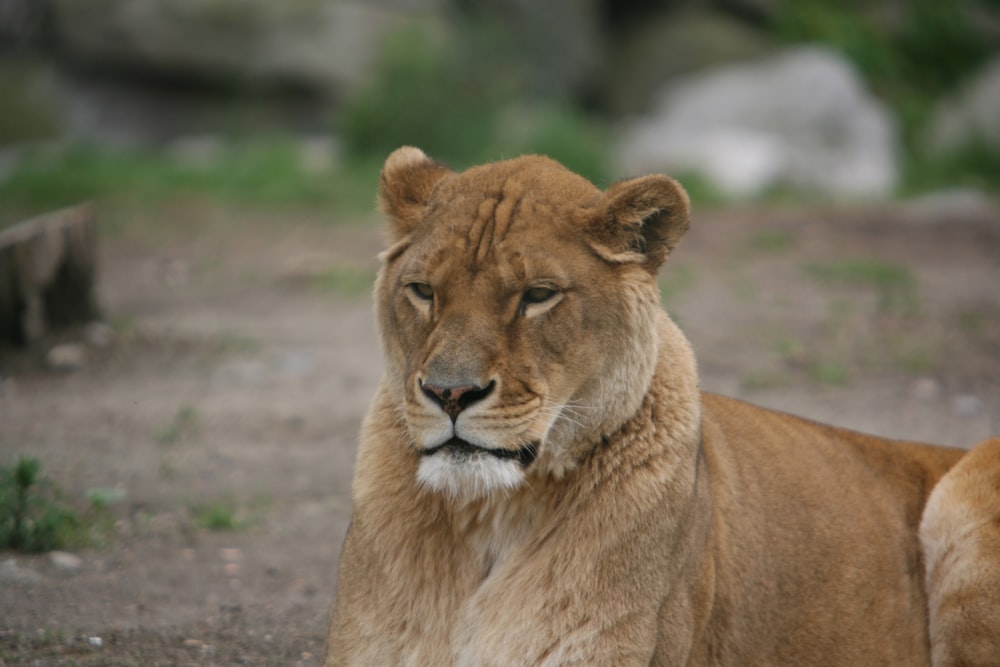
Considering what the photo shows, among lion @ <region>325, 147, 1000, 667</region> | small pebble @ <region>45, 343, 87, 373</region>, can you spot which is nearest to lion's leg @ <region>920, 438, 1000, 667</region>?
lion @ <region>325, 147, 1000, 667</region>

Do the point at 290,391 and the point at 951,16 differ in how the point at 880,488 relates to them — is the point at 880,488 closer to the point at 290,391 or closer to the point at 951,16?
the point at 290,391

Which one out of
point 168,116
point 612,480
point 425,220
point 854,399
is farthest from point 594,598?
point 168,116

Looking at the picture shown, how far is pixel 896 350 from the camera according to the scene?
717cm

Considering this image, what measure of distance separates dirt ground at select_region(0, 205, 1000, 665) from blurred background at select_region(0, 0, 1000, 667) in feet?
0.07

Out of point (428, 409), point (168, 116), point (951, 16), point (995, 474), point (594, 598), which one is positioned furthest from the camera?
point (951, 16)

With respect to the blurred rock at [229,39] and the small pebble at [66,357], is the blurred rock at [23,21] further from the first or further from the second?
the small pebble at [66,357]

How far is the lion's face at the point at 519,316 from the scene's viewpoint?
2.57 m

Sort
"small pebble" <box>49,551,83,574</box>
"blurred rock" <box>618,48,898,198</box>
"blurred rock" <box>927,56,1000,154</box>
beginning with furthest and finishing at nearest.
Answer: "blurred rock" <box>927,56,1000,154</box> → "blurred rock" <box>618,48,898,198</box> → "small pebble" <box>49,551,83,574</box>

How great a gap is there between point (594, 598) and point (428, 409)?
57 centimetres

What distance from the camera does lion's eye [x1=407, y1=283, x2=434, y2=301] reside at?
9.01 feet

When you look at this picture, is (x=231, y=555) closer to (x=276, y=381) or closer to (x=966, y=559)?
(x=276, y=381)

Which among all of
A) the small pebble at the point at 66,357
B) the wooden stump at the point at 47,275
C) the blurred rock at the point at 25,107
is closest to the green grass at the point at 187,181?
the blurred rock at the point at 25,107

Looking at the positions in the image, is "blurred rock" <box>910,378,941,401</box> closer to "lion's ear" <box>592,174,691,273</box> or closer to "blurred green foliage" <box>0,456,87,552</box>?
"lion's ear" <box>592,174,691,273</box>

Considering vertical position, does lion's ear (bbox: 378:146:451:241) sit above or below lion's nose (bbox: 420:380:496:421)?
above
